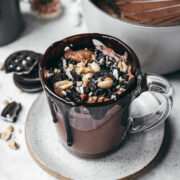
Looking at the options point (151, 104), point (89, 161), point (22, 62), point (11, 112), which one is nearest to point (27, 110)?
point (11, 112)

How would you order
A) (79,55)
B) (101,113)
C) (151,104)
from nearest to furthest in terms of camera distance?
1. (101,113)
2. (79,55)
3. (151,104)

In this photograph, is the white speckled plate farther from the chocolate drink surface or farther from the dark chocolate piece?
the chocolate drink surface

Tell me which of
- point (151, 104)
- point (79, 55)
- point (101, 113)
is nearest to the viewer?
point (101, 113)

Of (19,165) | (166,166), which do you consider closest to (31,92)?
(19,165)

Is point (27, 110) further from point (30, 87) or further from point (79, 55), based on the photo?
point (79, 55)

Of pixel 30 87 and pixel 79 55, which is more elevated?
pixel 79 55

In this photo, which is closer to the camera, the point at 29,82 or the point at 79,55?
the point at 79,55
